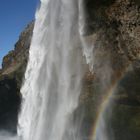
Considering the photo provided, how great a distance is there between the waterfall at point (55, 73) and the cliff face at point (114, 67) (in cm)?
152

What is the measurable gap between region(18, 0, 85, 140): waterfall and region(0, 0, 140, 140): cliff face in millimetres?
1524

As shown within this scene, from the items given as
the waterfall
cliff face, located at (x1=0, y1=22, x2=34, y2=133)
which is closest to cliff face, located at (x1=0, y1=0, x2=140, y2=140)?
the waterfall

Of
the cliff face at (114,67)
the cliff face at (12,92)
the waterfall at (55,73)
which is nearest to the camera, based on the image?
the cliff face at (114,67)

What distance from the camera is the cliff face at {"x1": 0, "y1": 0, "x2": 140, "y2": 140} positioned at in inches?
1289

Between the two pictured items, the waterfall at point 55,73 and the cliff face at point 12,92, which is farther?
the cliff face at point 12,92

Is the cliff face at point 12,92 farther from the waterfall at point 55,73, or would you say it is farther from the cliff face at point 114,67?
the cliff face at point 114,67

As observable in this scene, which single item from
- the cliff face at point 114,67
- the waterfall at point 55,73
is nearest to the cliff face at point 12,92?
the waterfall at point 55,73

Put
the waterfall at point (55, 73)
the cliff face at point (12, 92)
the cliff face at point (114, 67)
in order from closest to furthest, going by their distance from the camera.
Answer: the cliff face at point (114, 67) → the waterfall at point (55, 73) → the cliff face at point (12, 92)

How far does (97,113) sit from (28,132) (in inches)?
292

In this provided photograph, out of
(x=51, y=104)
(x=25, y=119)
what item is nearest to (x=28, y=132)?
(x=25, y=119)

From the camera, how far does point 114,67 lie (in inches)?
1335

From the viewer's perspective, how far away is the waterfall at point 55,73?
33.1m

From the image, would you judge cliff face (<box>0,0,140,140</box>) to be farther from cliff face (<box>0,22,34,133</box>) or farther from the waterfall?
cliff face (<box>0,22,34,133</box>)

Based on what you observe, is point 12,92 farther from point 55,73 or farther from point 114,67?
point 114,67
